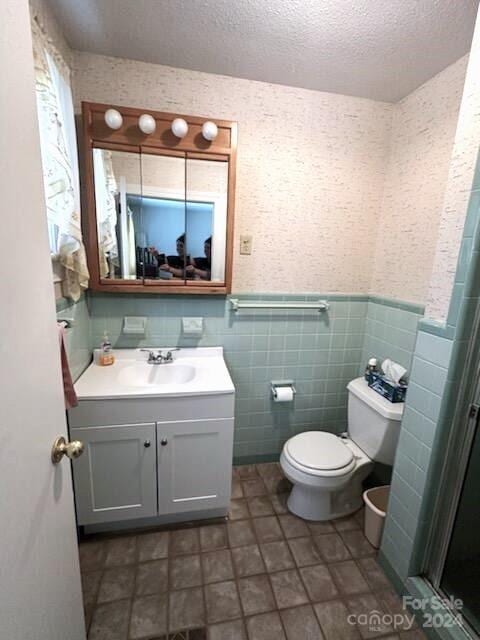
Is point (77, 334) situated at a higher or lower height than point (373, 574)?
higher

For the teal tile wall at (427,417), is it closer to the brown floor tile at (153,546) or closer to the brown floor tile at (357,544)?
the brown floor tile at (357,544)

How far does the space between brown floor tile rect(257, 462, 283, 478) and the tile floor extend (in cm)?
30

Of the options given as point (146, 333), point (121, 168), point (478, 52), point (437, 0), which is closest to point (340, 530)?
point (146, 333)

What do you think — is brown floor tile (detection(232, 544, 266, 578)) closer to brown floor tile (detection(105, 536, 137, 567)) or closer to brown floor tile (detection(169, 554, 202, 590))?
brown floor tile (detection(169, 554, 202, 590))

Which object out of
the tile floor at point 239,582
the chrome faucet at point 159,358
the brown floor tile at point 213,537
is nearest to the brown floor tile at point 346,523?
the tile floor at point 239,582

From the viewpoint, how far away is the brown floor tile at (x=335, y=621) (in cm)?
115

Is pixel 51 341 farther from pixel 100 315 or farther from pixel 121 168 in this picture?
pixel 121 168

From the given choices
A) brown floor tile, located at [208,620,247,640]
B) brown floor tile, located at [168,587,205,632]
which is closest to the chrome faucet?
brown floor tile, located at [168,587,205,632]

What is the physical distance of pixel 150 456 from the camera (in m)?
1.42

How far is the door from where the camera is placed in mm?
528

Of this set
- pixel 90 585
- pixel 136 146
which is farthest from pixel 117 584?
pixel 136 146

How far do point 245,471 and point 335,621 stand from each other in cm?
93

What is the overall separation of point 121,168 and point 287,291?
118cm

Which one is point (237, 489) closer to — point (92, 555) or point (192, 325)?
point (92, 555)
